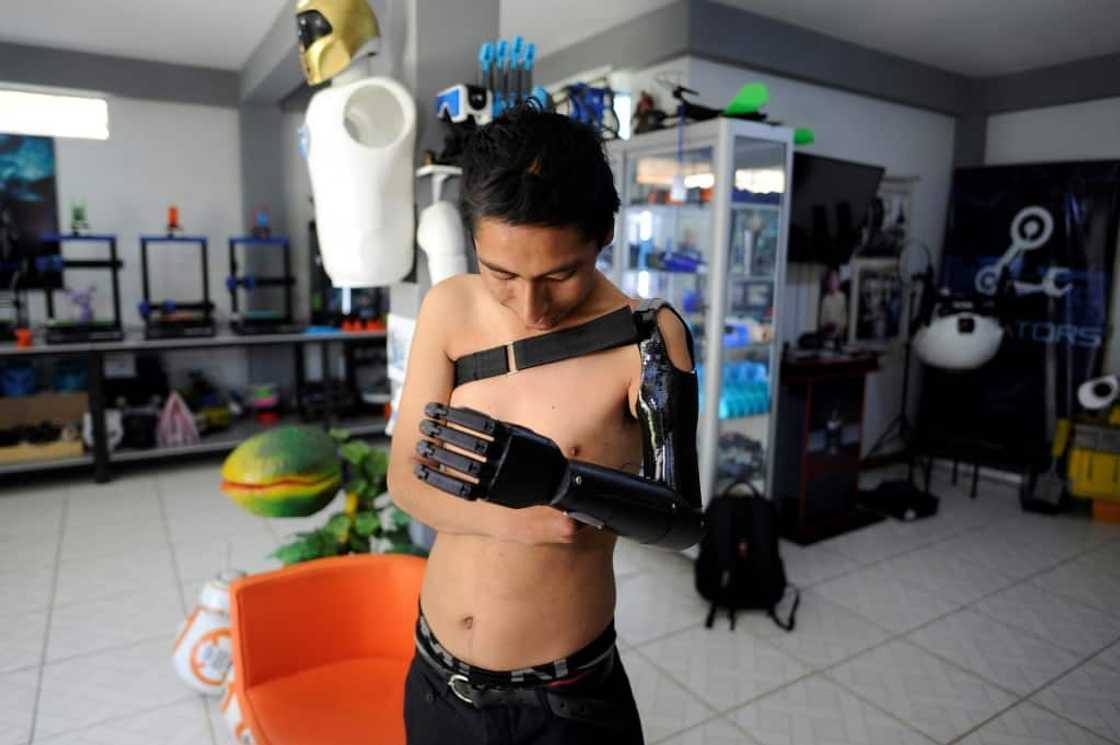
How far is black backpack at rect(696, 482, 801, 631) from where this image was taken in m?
3.16

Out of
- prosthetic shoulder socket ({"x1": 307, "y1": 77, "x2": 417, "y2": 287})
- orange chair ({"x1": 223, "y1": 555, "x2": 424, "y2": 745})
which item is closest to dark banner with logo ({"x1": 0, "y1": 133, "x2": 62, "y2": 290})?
prosthetic shoulder socket ({"x1": 307, "y1": 77, "x2": 417, "y2": 287})

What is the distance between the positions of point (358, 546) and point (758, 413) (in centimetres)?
220

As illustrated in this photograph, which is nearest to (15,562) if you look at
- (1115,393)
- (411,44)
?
(411,44)

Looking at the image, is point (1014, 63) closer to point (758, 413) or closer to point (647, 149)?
point (647, 149)

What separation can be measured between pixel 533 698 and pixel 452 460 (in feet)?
1.59

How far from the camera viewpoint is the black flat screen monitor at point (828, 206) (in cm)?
412

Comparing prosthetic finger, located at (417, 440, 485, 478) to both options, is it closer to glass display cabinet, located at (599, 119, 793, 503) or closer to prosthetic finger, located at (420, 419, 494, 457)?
prosthetic finger, located at (420, 419, 494, 457)

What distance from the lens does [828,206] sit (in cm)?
424

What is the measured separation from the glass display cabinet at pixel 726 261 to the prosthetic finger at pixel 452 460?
Result: 2.85 meters

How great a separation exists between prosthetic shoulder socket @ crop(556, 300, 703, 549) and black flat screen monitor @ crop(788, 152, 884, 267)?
3406mm

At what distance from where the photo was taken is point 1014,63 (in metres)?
5.02

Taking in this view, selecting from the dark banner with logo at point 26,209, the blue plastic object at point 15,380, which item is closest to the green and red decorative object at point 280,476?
the blue plastic object at point 15,380

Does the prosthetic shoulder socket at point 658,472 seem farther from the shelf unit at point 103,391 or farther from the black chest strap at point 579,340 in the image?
the shelf unit at point 103,391

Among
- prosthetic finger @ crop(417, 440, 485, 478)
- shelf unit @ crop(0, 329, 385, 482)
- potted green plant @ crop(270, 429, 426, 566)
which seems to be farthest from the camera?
shelf unit @ crop(0, 329, 385, 482)
